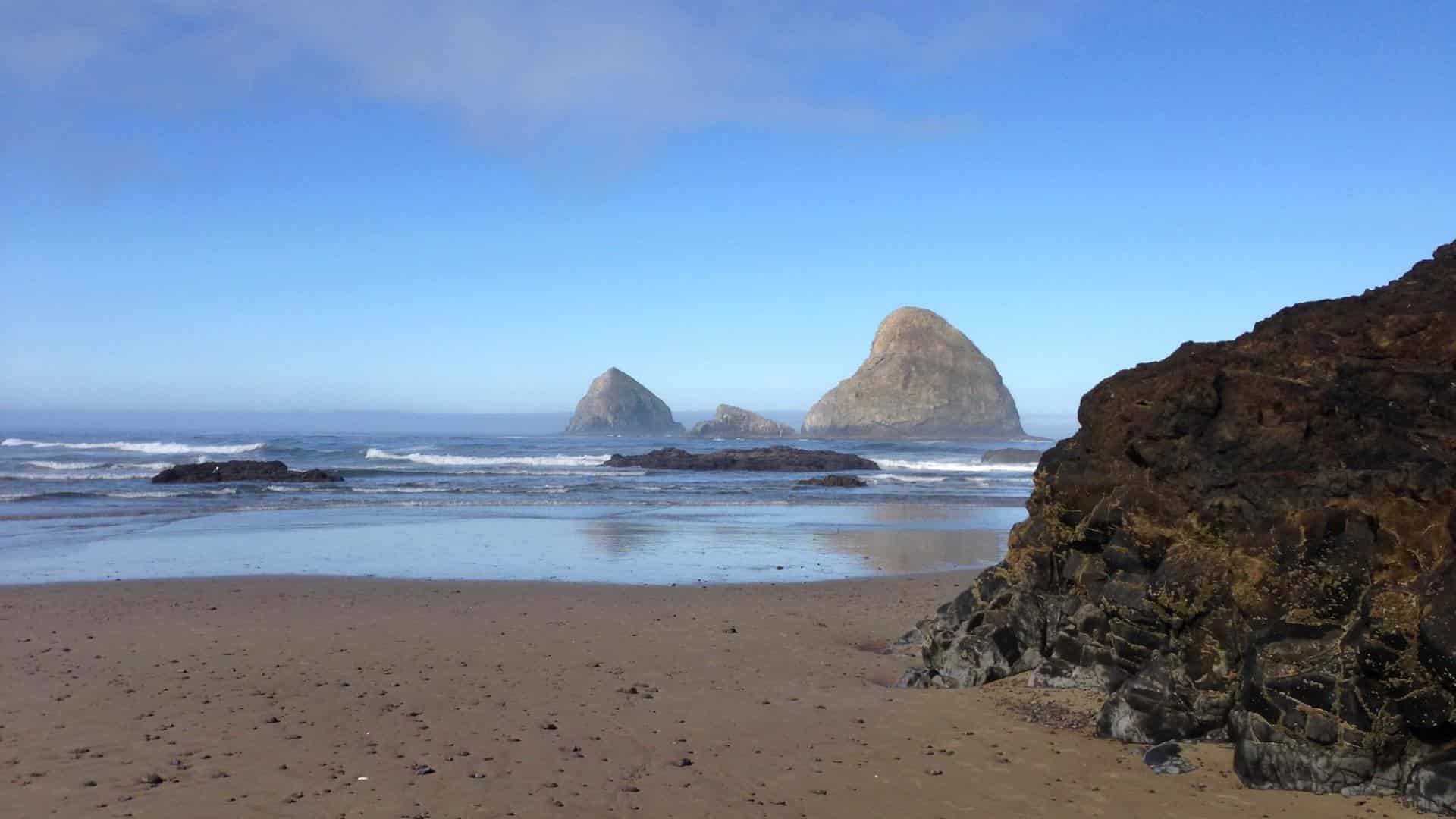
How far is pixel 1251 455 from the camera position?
6355 mm

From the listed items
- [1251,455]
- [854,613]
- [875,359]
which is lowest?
[854,613]

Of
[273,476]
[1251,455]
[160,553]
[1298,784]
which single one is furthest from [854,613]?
[273,476]

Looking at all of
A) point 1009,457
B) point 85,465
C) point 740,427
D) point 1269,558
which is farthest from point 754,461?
point 740,427

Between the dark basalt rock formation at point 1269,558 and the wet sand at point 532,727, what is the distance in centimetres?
29

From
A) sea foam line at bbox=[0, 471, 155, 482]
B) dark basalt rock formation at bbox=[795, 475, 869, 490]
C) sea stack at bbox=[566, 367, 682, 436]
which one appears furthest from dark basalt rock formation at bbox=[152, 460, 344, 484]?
sea stack at bbox=[566, 367, 682, 436]

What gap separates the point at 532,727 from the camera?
6.46m

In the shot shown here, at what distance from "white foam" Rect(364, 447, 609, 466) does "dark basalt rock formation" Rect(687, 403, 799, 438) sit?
153ft

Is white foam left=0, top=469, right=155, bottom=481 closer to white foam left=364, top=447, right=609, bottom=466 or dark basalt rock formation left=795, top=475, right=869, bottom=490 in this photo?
white foam left=364, top=447, right=609, bottom=466

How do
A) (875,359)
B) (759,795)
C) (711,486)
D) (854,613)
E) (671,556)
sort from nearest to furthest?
(759,795)
(854,613)
(671,556)
(711,486)
(875,359)

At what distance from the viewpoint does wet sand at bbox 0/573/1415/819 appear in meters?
5.19

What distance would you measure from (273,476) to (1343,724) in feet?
126

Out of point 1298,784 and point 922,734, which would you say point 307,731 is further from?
point 1298,784

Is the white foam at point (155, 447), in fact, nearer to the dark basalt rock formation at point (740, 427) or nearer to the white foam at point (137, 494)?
the white foam at point (137, 494)

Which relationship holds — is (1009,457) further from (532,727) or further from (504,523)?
(532,727)
